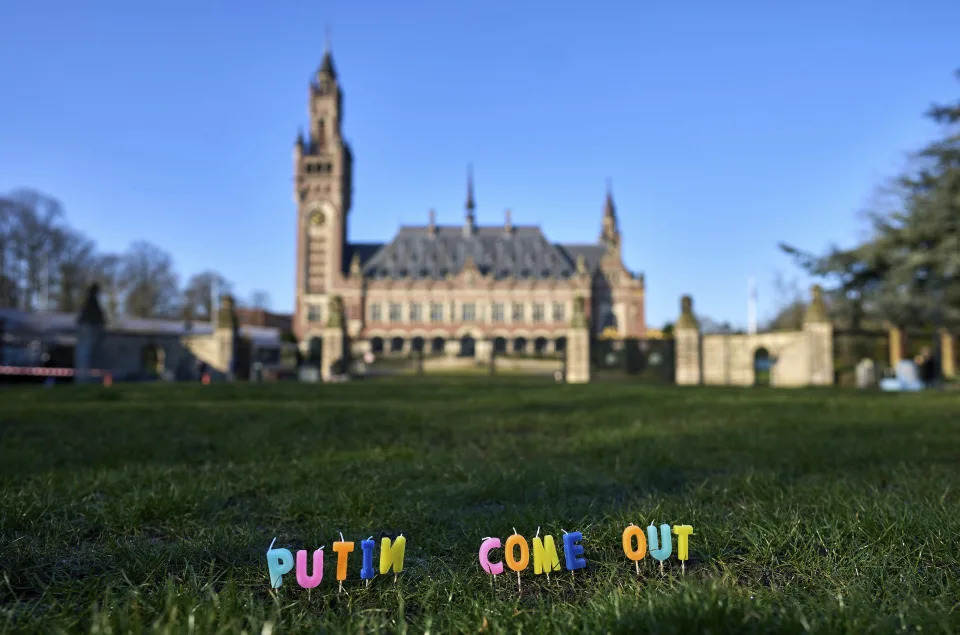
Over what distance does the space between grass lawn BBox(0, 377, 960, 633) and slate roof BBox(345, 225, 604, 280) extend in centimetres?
6196

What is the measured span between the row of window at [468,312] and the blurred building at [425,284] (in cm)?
11

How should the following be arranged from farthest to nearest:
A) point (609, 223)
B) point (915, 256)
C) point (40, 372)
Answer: point (609, 223) < point (40, 372) < point (915, 256)

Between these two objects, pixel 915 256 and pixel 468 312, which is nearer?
pixel 915 256

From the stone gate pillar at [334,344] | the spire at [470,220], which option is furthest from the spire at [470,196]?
the stone gate pillar at [334,344]

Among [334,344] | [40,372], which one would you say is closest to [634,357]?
[334,344]

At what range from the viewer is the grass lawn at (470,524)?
171 centimetres

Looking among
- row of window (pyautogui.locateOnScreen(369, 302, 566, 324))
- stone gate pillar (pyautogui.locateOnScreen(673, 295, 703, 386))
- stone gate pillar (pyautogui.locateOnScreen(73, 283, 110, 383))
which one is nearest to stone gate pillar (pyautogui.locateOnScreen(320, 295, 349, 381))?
stone gate pillar (pyautogui.locateOnScreen(73, 283, 110, 383))

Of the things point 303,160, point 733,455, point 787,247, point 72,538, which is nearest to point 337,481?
point 72,538

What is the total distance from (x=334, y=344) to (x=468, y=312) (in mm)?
39551

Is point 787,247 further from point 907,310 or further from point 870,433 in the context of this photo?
point 870,433

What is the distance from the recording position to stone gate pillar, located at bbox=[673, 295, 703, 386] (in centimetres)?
2608

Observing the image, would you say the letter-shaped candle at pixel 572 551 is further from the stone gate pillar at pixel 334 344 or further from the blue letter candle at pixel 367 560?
the stone gate pillar at pixel 334 344

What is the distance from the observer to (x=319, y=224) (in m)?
66.2

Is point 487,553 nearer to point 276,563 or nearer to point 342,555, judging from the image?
point 342,555
